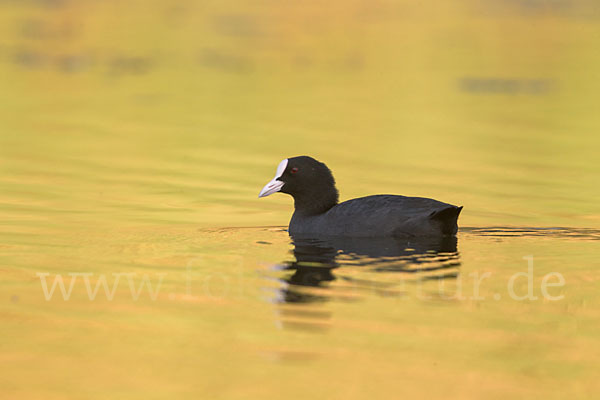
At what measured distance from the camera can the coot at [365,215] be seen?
10602 mm

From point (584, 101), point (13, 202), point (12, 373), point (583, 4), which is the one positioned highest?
point (583, 4)

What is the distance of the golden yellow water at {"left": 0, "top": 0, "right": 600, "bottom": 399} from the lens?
6875mm

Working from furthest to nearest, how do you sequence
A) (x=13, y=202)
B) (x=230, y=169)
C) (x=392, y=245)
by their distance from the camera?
(x=230, y=169), (x=13, y=202), (x=392, y=245)

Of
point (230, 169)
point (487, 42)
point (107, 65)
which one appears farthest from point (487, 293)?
point (487, 42)

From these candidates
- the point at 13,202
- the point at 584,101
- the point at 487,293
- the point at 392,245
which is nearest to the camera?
the point at 487,293

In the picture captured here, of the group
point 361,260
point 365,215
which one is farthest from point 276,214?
point 361,260

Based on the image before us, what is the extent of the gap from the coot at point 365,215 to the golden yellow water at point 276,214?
1.02ft

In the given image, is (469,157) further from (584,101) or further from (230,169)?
(584,101)

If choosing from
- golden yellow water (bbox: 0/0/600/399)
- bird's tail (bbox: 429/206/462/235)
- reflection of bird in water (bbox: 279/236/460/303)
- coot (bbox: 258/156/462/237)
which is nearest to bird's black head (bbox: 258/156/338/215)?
coot (bbox: 258/156/462/237)

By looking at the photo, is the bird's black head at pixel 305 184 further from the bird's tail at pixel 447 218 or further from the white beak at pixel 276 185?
the bird's tail at pixel 447 218

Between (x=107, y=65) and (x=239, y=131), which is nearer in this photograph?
(x=239, y=131)

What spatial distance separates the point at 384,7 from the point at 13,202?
35.5 m

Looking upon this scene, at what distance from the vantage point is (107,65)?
28.3 m

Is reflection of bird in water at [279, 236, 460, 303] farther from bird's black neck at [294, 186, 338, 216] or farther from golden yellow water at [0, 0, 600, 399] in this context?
bird's black neck at [294, 186, 338, 216]
